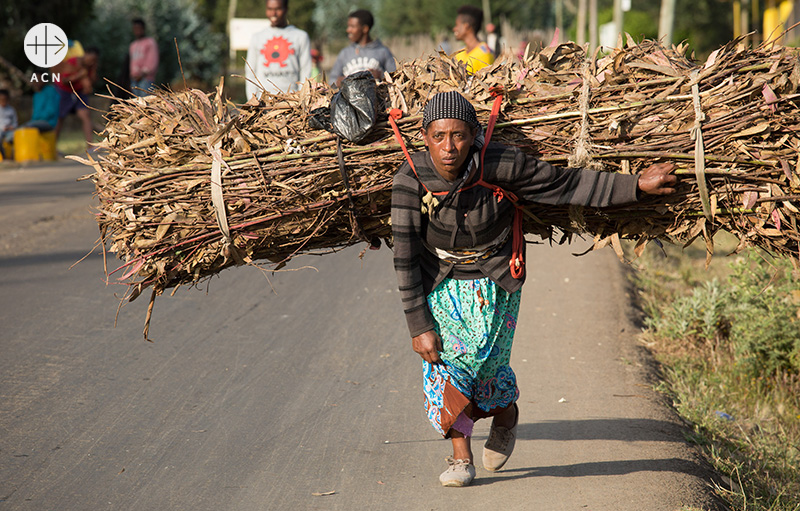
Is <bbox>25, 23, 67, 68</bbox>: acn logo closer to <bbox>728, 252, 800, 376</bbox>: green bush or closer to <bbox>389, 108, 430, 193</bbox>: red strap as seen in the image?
<bbox>728, 252, 800, 376</bbox>: green bush

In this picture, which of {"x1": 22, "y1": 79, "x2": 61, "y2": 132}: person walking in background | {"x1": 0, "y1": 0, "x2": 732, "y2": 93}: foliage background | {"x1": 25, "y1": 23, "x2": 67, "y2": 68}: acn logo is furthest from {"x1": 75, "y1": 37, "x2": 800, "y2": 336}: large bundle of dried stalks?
{"x1": 25, "y1": 23, "x2": 67, "y2": 68}: acn logo

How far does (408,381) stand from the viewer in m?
4.55

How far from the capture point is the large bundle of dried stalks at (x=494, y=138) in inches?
114

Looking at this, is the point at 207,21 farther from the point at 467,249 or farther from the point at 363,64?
the point at 467,249

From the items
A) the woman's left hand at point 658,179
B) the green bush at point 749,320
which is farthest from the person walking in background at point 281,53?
the woman's left hand at point 658,179

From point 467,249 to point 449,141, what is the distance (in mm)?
495

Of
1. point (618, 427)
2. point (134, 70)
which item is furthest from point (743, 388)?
point (134, 70)

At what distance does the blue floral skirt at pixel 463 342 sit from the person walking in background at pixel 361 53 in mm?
4143

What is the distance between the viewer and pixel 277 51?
7195 millimetres

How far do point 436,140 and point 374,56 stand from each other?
14.5ft

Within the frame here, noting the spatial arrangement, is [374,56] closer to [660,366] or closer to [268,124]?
[660,366]

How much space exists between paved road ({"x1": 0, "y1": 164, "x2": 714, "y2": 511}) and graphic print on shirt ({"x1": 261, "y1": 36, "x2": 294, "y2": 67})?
202 cm

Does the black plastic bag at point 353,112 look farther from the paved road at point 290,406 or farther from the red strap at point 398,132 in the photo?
the paved road at point 290,406

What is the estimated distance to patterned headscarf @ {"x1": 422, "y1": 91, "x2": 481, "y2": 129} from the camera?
2898 mm
